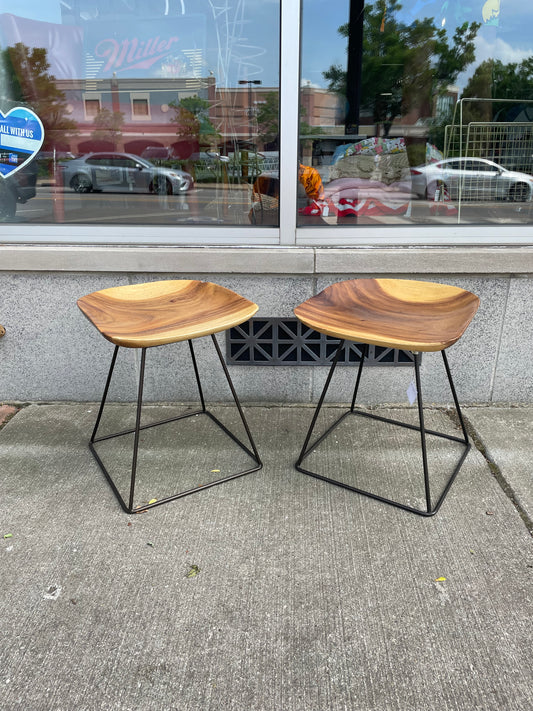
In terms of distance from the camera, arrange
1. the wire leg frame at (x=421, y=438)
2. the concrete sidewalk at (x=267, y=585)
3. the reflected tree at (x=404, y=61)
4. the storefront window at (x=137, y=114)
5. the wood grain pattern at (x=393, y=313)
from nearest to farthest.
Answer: the concrete sidewalk at (x=267, y=585) < the wood grain pattern at (x=393, y=313) < the wire leg frame at (x=421, y=438) < the storefront window at (x=137, y=114) < the reflected tree at (x=404, y=61)

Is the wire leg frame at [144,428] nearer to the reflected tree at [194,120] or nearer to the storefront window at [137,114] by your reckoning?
the storefront window at [137,114]

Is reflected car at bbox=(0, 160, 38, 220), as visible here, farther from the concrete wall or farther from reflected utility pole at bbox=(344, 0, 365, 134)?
reflected utility pole at bbox=(344, 0, 365, 134)

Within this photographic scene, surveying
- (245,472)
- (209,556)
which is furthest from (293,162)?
(209,556)

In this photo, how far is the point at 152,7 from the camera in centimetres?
285

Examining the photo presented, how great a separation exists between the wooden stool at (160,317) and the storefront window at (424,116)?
2.84 feet

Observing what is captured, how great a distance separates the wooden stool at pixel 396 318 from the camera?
1939 millimetres

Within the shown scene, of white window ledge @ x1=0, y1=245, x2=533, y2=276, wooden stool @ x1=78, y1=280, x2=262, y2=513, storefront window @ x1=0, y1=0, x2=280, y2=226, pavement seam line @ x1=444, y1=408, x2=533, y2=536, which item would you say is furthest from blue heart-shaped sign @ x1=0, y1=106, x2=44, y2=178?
pavement seam line @ x1=444, y1=408, x2=533, y2=536

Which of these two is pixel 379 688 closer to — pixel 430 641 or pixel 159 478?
pixel 430 641

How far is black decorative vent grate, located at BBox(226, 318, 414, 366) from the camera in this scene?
2.94 m

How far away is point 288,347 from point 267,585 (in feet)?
4.71

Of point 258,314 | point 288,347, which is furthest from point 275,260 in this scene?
point 288,347

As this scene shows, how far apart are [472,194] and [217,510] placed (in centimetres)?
225

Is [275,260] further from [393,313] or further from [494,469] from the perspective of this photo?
[494,469]

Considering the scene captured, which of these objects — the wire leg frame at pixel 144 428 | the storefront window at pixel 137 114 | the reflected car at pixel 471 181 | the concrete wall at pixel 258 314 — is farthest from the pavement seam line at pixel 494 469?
the storefront window at pixel 137 114
